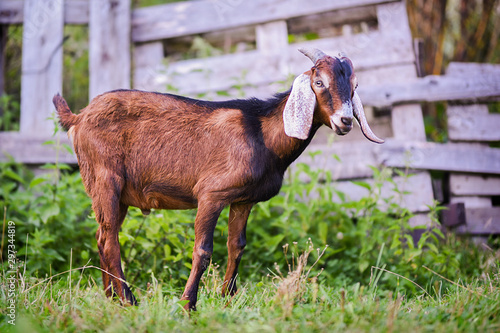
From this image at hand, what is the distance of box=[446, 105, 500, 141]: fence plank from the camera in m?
6.44

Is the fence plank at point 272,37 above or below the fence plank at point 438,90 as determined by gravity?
above

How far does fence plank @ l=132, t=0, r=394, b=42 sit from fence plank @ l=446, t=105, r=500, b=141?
1.94 meters

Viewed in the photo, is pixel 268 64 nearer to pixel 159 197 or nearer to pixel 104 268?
pixel 159 197

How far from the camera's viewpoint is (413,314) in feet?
10.4

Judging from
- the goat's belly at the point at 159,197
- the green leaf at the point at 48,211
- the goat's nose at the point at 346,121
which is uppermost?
the goat's nose at the point at 346,121

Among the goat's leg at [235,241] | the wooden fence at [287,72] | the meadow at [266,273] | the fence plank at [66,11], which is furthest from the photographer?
the fence plank at [66,11]

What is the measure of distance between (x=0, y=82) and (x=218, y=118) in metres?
5.28

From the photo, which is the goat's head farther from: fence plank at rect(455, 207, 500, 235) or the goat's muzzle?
fence plank at rect(455, 207, 500, 235)

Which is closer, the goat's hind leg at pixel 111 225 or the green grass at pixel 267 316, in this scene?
the green grass at pixel 267 316

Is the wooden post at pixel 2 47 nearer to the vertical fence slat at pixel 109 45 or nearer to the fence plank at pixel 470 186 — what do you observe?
the vertical fence slat at pixel 109 45

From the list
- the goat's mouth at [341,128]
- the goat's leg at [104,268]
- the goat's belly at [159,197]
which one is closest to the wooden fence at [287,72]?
the goat's belly at [159,197]

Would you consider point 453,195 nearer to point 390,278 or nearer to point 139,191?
point 390,278

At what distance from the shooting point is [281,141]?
3.77 m

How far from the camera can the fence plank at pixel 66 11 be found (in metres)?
7.25
